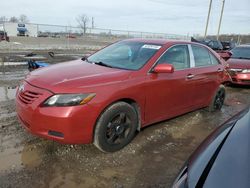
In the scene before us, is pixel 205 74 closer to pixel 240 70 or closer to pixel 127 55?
pixel 127 55

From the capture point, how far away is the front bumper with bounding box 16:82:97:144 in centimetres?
346

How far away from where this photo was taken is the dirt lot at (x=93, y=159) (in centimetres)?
330

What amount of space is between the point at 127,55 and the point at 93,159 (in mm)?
1888

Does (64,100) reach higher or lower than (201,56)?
lower

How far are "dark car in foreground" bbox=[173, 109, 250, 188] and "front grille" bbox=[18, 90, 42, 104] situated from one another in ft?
7.55

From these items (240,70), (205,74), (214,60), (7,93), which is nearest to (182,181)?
(205,74)

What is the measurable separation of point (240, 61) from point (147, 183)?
8.33 meters

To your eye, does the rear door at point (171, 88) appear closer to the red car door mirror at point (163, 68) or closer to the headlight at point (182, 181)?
the red car door mirror at point (163, 68)

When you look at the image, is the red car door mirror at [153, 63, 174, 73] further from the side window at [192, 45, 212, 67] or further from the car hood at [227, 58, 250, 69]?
the car hood at [227, 58, 250, 69]

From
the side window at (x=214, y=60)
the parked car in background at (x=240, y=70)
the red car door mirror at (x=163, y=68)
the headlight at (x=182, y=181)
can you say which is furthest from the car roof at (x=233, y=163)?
the parked car in background at (x=240, y=70)

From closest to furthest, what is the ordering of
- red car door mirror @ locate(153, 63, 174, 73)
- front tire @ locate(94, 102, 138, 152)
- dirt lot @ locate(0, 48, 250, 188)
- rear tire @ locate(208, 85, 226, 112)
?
dirt lot @ locate(0, 48, 250, 188) → front tire @ locate(94, 102, 138, 152) → red car door mirror @ locate(153, 63, 174, 73) → rear tire @ locate(208, 85, 226, 112)

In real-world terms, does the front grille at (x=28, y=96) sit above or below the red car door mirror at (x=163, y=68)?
below

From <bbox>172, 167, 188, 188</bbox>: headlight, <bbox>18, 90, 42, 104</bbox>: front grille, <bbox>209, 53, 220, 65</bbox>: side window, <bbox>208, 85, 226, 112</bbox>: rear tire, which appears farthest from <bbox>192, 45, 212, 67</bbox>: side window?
<bbox>172, 167, 188, 188</bbox>: headlight

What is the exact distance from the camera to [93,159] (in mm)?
3814
